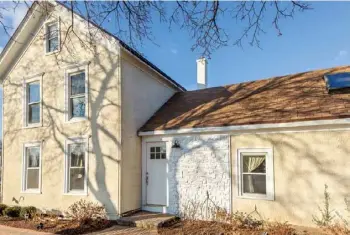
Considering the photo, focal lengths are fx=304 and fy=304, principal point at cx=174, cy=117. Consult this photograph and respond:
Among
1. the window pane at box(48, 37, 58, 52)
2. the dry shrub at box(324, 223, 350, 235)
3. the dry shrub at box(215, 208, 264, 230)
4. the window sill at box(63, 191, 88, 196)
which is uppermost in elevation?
the window pane at box(48, 37, 58, 52)

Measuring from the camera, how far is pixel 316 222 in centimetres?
776

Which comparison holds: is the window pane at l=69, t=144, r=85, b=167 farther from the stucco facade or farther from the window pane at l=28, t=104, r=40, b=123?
the window pane at l=28, t=104, r=40, b=123

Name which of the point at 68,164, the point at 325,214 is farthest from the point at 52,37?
the point at 325,214

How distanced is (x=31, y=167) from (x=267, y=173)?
30.2 ft

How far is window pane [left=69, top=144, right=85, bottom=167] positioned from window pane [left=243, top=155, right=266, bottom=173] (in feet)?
18.5

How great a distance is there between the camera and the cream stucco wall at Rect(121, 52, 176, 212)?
10087 millimetres

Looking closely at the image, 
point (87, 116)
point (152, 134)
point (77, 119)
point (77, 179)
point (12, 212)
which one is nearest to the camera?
point (152, 134)

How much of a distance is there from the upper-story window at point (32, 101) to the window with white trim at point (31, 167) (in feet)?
3.22

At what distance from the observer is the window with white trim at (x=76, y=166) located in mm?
10742

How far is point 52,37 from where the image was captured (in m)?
12.2

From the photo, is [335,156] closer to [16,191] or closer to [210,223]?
[210,223]

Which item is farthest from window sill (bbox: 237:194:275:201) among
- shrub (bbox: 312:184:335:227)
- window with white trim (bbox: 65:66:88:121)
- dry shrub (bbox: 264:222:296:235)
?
window with white trim (bbox: 65:66:88:121)

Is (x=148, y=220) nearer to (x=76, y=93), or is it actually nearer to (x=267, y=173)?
(x=267, y=173)

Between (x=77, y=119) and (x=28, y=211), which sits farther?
(x=28, y=211)
